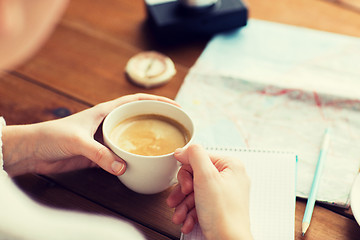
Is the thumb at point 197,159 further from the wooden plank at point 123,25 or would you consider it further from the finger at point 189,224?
the wooden plank at point 123,25

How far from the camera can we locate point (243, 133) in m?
0.76

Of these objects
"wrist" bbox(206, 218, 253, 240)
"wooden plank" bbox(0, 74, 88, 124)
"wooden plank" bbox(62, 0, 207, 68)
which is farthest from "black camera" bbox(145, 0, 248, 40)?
"wrist" bbox(206, 218, 253, 240)

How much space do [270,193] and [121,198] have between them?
0.23 m

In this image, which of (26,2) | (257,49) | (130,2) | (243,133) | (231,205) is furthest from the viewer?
(130,2)

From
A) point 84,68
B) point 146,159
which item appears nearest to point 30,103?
point 84,68

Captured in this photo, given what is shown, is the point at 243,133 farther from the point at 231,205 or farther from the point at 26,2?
the point at 26,2

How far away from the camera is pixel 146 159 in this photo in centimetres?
56

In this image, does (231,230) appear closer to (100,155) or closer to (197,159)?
(197,159)

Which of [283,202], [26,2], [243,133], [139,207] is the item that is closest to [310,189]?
[283,202]

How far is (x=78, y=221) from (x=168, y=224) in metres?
0.13

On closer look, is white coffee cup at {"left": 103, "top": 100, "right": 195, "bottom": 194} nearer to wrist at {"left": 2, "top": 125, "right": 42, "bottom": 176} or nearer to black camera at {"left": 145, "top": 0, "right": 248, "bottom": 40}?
wrist at {"left": 2, "top": 125, "right": 42, "bottom": 176}

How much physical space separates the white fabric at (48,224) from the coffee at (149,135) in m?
0.11

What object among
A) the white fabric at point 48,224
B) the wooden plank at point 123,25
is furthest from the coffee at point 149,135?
the wooden plank at point 123,25

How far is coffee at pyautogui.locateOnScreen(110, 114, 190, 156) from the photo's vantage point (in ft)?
2.05
